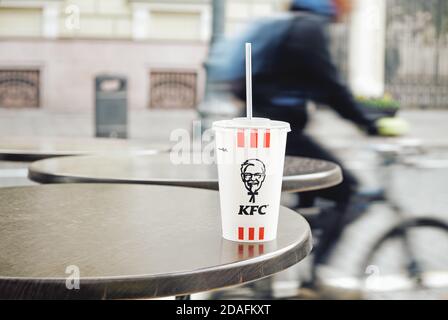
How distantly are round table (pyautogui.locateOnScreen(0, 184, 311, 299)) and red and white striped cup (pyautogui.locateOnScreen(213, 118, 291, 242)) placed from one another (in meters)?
0.03

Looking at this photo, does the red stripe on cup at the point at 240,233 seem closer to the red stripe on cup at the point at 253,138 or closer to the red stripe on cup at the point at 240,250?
the red stripe on cup at the point at 240,250

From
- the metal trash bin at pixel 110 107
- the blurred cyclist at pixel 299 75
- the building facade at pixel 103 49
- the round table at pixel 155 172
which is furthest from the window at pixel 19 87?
the round table at pixel 155 172

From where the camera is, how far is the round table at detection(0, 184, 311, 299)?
3.41ft

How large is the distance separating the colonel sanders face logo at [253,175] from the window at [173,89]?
13.1 metres

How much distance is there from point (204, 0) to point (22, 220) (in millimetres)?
13329

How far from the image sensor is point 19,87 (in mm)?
13844

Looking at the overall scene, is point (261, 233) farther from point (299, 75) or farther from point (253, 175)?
point (299, 75)

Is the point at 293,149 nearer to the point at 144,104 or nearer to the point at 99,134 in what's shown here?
the point at 99,134

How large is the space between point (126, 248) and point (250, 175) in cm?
22

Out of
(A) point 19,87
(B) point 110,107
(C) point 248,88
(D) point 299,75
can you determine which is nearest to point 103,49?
(A) point 19,87

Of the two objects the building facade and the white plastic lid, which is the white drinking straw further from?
the building facade
